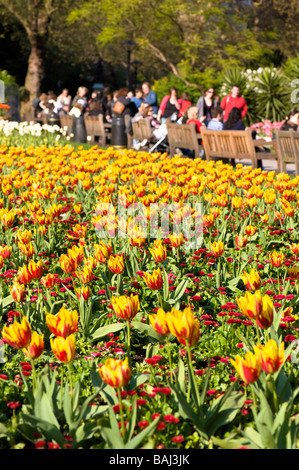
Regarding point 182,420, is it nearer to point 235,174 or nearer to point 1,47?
point 235,174

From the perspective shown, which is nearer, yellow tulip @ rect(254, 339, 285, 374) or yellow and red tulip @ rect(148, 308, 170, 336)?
yellow tulip @ rect(254, 339, 285, 374)

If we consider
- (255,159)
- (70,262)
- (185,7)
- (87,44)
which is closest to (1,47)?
(87,44)

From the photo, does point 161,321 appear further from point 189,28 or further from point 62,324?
point 189,28

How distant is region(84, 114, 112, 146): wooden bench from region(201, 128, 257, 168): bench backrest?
6603mm

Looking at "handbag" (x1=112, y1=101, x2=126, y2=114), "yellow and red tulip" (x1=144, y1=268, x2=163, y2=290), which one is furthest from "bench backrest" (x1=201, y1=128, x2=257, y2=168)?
"yellow and red tulip" (x1=144, y1=268, x2=163, y2=290)

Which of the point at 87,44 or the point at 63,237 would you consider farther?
the point at 87,44

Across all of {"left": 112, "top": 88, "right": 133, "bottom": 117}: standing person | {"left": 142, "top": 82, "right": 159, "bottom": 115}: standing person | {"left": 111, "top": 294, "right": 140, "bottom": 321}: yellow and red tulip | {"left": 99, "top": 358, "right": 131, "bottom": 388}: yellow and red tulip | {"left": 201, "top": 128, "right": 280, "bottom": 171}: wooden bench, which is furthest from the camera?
{"left": 112, "top": 88, "right": 133, "bottom": 117}: standing person

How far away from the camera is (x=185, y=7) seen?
86.2 feet

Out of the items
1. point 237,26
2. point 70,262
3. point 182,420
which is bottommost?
point 182,420

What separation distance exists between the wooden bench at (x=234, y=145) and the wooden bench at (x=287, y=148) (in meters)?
0.58

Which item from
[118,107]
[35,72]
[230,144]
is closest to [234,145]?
[230,144]

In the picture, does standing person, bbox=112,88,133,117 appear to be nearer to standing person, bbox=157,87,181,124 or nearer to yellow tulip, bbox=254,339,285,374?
standing person, bbox=157,87,181,124

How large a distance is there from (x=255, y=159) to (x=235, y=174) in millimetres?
3245

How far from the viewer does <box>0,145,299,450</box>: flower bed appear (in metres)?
2.10
